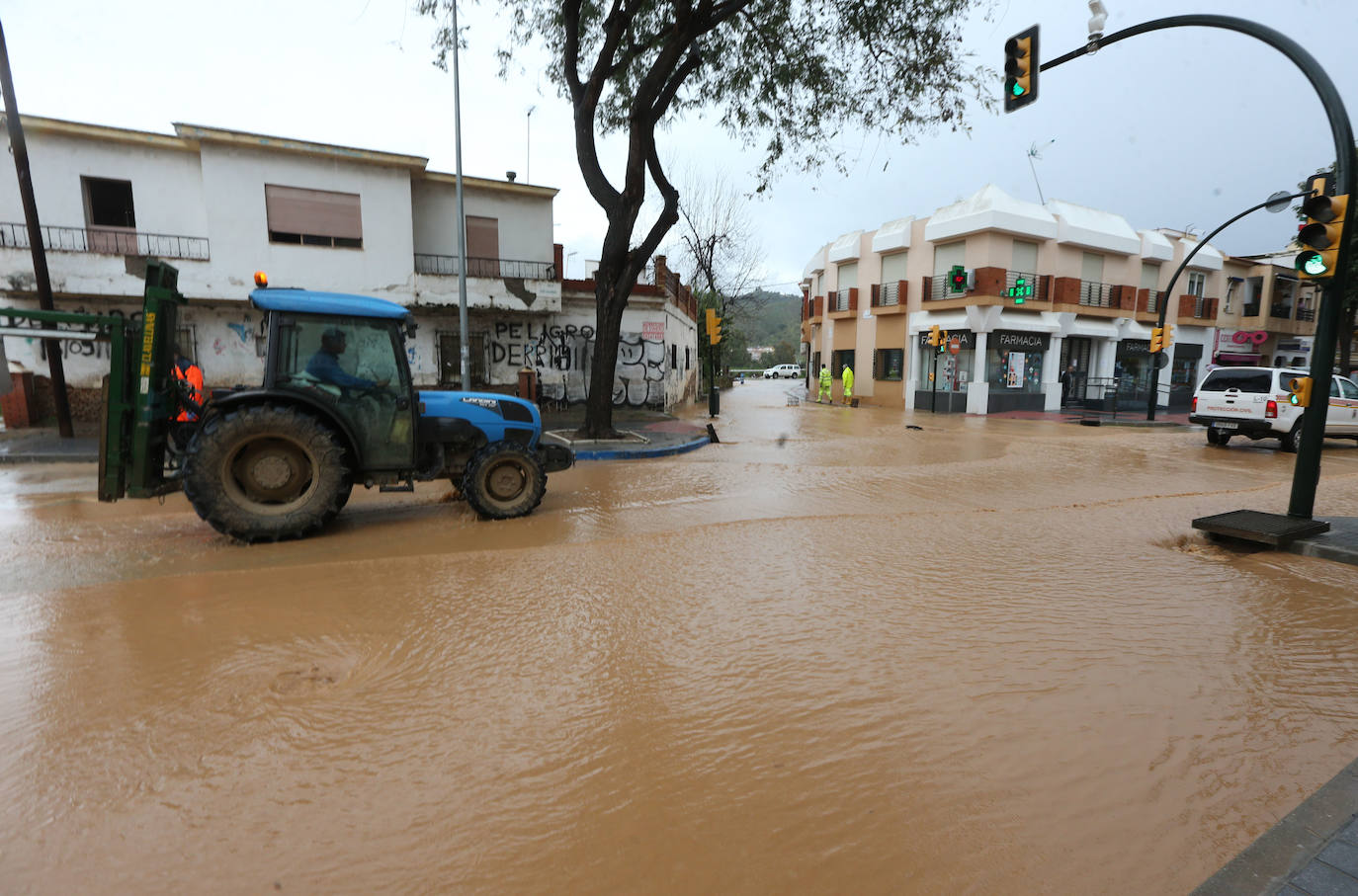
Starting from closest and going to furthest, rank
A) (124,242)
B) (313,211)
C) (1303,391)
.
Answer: (1303,391) → (124,242) → (313,211)

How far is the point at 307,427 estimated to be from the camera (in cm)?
571

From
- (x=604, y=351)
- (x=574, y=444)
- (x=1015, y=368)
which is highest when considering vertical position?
(x=604, y=351)

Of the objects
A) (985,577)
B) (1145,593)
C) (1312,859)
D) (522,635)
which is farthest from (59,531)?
(1145,593)

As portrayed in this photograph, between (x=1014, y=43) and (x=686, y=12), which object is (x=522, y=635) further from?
(x=686, y=12)

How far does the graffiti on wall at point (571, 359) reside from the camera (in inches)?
721

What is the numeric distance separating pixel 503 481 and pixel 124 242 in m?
14.7

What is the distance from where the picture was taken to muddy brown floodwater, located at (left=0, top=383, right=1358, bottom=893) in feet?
7.23

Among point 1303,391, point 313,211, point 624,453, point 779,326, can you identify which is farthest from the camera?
point 779,326

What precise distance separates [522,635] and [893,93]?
13.3 m

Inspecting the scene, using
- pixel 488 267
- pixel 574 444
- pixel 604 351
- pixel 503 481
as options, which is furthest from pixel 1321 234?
pixel 488 267

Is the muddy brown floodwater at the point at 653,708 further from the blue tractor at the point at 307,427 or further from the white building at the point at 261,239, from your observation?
the white building at the point at 261,239

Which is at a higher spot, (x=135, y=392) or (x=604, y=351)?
(x=604, y=351)

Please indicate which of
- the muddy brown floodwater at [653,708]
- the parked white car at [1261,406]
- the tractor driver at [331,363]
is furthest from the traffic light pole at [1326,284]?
the parked white car at [1261,406]

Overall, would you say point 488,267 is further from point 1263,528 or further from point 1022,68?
point 1263,528
